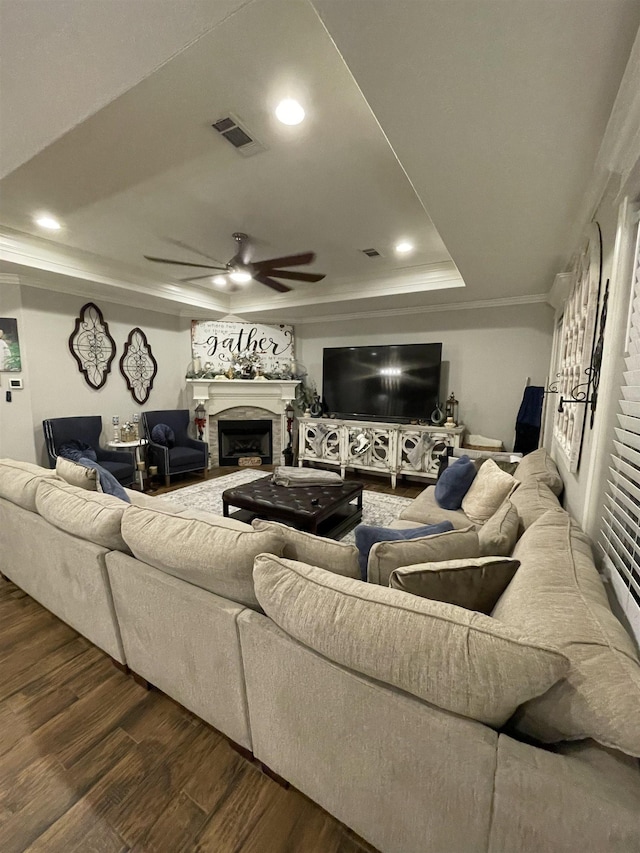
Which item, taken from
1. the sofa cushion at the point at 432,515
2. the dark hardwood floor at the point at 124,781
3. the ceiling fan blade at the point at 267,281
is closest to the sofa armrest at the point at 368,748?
the dark hardwood floor at the point at 124,781

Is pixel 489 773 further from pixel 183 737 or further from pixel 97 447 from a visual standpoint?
pixel 97 447

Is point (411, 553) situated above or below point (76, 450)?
above

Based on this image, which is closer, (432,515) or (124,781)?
(124,781)

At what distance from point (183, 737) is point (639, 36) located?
2.71 m

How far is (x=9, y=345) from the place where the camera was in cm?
385

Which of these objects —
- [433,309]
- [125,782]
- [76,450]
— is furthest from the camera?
[433,309]

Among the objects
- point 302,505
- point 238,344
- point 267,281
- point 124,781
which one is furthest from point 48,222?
point 124,781

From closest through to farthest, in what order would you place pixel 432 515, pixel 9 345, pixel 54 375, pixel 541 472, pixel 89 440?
pixel 541 472
pixel 432 515
pixel 9 345
pixel 54 375
pixel 89 440

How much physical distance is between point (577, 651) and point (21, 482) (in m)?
2.59

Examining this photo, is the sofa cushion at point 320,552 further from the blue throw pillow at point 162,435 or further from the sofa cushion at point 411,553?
the blue throw pillow at point 162,435

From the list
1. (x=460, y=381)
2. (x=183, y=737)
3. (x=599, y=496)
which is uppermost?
(x=460, y=381)

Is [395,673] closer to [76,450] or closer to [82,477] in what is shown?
[82,477]

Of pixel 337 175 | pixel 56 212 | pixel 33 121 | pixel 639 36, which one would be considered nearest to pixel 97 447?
pixel 56 212

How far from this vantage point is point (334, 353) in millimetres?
5277
